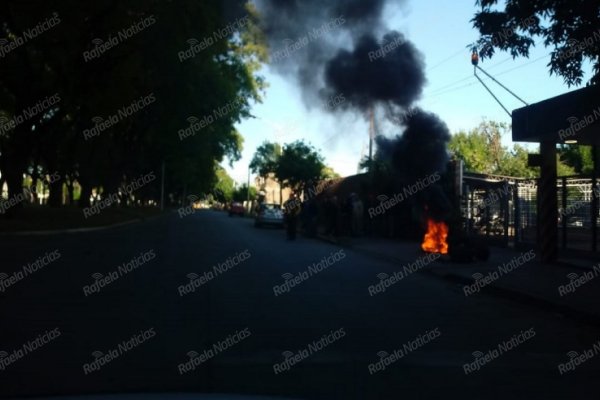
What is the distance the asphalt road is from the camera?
5637mm

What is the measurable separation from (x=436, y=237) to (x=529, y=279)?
541 centimetres

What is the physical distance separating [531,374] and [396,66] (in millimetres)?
15276

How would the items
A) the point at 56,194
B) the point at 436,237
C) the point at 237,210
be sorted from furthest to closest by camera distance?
the point at 237,210 < the point at 56,194 < the point at 436,237

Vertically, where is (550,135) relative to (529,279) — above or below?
above

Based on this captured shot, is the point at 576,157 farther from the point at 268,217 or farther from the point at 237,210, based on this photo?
the point at 237,210

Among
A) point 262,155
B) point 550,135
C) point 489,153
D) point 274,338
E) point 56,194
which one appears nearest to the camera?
point 274,338

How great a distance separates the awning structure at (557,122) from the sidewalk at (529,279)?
284cm

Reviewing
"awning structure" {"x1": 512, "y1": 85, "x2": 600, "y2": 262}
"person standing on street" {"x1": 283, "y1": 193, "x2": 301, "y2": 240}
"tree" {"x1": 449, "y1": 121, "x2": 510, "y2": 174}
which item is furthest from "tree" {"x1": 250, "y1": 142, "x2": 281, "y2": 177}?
"awning structure" {"x1": 512, "y1": 85, "x2": 600, "y2": 262}

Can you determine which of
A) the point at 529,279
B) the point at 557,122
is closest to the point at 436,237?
the point at 557,122

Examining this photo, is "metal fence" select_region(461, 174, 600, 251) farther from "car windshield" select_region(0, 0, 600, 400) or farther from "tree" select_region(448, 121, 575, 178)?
"tree" select_region(448, 121, 575, 178)

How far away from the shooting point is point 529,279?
1286 centimetres

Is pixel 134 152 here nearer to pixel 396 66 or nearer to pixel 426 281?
pixel 396 66

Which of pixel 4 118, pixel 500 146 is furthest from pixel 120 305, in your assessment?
pixel 500 146

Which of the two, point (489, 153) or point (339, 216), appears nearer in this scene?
point (339, 216)
